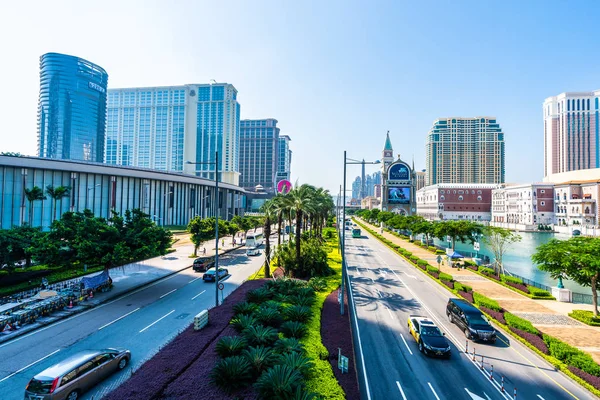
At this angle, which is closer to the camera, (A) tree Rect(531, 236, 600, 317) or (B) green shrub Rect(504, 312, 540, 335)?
(B) green shrub Rect(504, 312, 540, 335)

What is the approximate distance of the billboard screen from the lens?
129 m

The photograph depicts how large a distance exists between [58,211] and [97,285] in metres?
41.6

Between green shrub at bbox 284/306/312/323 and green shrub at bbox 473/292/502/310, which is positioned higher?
green shrub at bbox 284/306/312/323

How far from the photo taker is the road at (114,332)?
14375mm

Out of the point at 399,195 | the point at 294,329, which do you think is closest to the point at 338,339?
the point at 294,329

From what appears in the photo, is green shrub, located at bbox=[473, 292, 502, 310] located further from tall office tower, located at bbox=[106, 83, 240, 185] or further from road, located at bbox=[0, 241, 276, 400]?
tall office tower, located at bbox=[106, 83, 240, 185]

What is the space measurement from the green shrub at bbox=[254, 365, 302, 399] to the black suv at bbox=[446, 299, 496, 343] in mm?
13194

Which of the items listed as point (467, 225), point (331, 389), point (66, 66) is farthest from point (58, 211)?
point (66, 66)

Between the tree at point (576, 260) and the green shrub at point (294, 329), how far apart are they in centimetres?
2129

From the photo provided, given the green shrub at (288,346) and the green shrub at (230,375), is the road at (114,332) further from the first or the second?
the green shrub at (288,346)

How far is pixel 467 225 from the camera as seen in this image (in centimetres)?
5175

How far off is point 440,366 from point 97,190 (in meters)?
69.5

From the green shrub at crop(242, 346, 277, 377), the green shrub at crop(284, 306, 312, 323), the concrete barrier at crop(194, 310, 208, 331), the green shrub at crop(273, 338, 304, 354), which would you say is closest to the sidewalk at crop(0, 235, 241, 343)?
the concrete barrier at crop(194, 310, 208, 331)

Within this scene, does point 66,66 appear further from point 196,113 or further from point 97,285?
point 97,285
